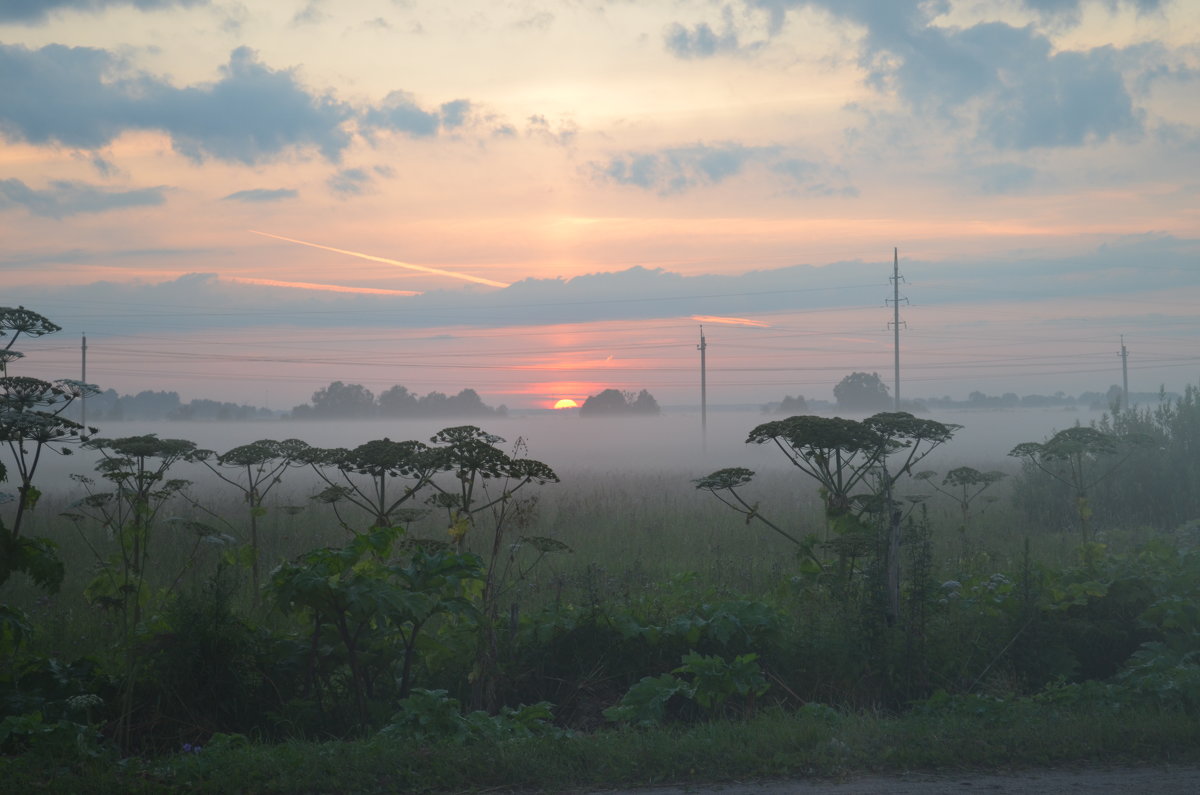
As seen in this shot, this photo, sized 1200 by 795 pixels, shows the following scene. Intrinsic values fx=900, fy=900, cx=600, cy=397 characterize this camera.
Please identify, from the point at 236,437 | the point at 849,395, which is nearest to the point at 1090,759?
the point at 236,437

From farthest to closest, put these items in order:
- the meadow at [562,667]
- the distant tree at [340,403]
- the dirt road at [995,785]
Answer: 1. the distant tree at [340,403]
2. the meadow at [562,667]
3. the dirt road at [995,785]

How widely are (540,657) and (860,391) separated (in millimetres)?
117961

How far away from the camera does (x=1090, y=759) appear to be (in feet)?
21.5

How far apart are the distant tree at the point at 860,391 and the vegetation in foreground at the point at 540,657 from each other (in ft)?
360

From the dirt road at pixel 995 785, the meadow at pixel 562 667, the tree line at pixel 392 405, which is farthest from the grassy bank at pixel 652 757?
the tree line at pixel 392 405

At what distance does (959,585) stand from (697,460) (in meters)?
53.7

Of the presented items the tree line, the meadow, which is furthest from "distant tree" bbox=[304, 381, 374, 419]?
the meadow

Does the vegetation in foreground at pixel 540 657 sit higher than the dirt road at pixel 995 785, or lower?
higher

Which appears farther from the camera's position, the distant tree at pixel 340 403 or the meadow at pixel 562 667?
the distant tree at pixel 340 403

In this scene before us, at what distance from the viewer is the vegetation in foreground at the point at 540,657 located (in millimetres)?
6500

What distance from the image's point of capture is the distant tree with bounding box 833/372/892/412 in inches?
4675

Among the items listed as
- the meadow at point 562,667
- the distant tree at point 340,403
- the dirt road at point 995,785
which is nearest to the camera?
the dirt road at point 995,785

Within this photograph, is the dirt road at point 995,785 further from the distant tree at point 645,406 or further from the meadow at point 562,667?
the distant tree at point 645,406

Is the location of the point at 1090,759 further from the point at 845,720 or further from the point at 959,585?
the point at 959,585
